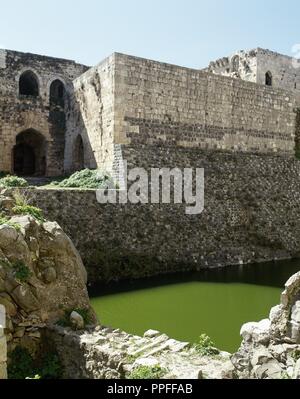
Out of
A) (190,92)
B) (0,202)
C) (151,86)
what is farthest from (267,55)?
(0,202)

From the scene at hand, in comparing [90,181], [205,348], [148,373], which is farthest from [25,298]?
[90,181]

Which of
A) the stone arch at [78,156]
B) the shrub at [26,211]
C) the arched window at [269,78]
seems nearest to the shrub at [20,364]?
the shrub at [26,211]

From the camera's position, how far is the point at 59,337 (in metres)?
6.29

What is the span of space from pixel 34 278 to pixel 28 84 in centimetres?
1417

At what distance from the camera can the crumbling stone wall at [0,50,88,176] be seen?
1747 centimetres

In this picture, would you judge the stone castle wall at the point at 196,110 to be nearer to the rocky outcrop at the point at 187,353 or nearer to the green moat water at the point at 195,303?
the green moat water at the point at 195,303

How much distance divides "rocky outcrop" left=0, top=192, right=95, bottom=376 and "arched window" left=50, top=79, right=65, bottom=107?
12.0 metres

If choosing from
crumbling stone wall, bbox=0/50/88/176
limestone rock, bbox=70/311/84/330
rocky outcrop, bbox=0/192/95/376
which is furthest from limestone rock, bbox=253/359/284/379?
crumbling stone wall, bbox=0/50/88/176

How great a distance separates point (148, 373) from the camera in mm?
5059

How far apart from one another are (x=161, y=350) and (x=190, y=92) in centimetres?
1150

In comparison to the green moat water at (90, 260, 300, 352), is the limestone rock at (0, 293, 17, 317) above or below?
above

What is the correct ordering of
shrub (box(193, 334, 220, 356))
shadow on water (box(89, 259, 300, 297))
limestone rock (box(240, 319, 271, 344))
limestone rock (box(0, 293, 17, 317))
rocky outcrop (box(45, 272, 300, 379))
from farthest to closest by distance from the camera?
1. shadow on water (box(89, 259, 300, 297))
2. limestone rock (box(0, 293, 17, 317))
3. shrub (box(193, 334, 220, 356))
4. limestone rock (box(240, 319, 271, 344))
5. rocky outcrop (box(45, 272, 300, 379))

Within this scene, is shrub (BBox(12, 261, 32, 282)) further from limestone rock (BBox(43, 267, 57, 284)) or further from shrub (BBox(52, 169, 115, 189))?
shrub (BBox(52, 169, 115, 189))

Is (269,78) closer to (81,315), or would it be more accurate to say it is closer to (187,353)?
(81,315)
